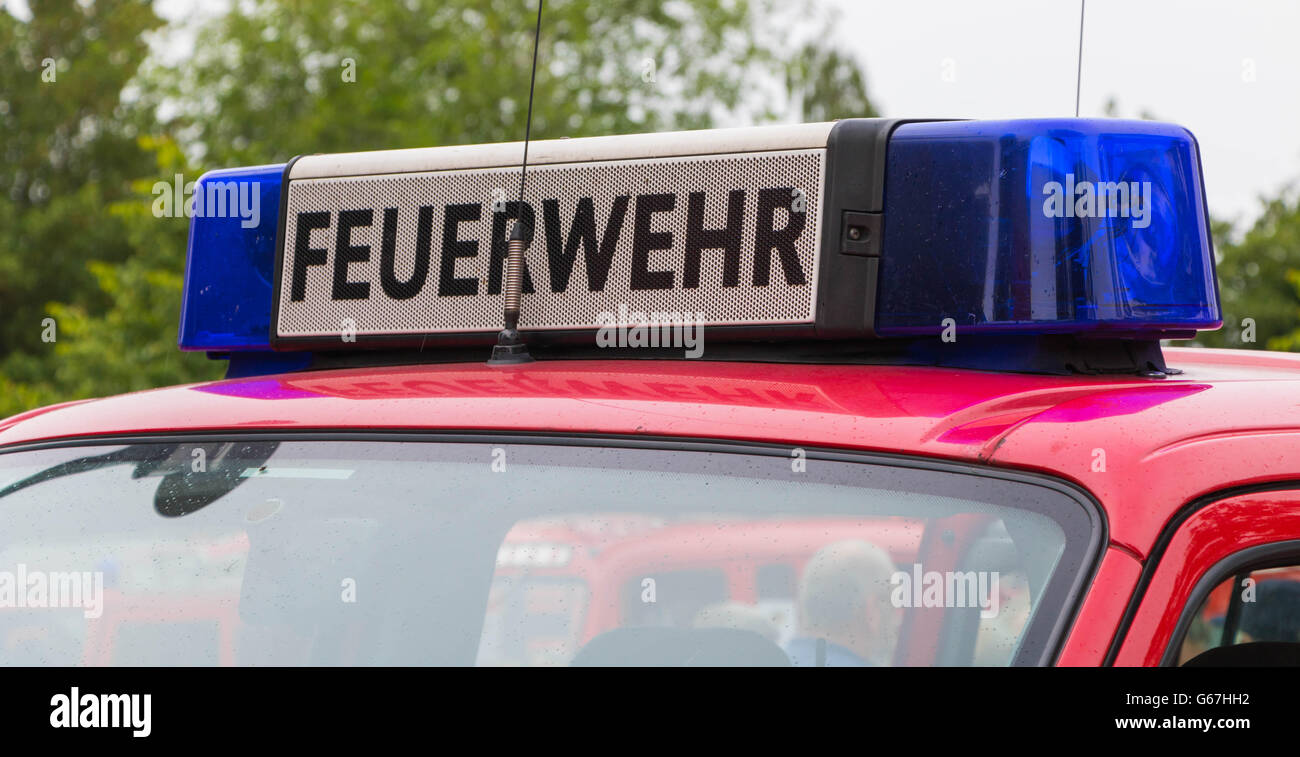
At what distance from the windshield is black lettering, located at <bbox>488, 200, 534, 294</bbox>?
39cm

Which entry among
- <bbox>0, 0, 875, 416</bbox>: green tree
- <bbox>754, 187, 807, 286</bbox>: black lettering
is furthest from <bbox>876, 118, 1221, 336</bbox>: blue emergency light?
<bbox>0, 0, 875, 416</bbox>: green tree

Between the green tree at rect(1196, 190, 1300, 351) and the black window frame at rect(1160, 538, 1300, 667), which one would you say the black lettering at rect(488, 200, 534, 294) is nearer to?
the black window frame at rect(1160, 538, 1300, 667)

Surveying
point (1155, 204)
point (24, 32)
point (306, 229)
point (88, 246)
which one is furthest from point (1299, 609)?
point (24, 32)

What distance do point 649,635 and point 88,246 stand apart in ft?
97.7

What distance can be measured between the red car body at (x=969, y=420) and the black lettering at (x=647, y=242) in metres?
0.11

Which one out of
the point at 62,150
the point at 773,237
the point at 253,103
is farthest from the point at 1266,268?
the point at 773,237

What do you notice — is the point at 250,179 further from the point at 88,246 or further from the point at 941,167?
the point at 88,246

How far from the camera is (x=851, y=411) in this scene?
157 centimetres

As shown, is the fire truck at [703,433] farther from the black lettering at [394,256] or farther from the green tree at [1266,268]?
the green tree at [1266,268]

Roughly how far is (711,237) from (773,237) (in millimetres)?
87

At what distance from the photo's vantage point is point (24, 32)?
29.9 meters

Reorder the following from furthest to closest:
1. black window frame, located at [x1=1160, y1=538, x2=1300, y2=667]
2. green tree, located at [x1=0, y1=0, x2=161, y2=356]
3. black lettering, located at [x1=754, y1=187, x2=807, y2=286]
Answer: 1. green tree, located at [x1=0, y1=0, x2=161, y2=356]
2. black lettering, located at [x1=754, y1=187, x2=807, y2=286]
3. black window frame, located at [x1=1160, y1=538, x2=1300, y2=667]

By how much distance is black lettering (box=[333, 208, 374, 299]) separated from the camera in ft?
7.18
